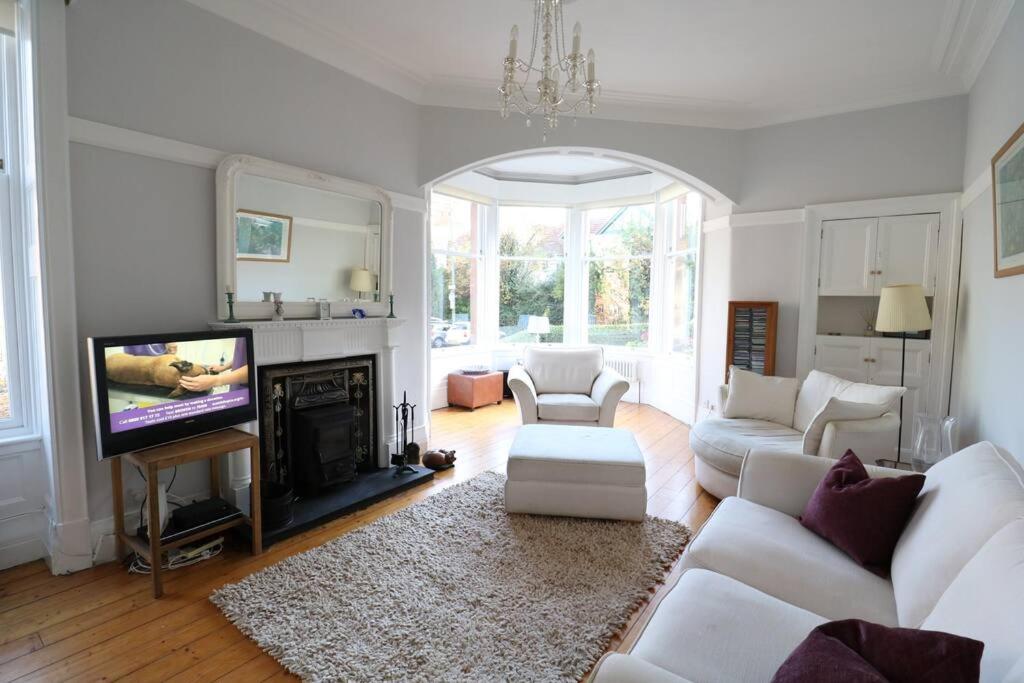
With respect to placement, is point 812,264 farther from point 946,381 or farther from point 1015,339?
point 1015,339

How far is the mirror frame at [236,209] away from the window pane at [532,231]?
3229 mm

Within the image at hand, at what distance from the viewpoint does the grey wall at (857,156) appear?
3840 millimetres

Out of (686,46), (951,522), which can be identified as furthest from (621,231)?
(951,522)

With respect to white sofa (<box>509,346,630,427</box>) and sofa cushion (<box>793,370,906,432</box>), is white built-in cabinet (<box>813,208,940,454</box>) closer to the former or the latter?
sofa cushion (<box>793,370,906,432</box>)

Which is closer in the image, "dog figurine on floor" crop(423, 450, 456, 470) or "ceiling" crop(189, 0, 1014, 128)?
"ceiling" crop(189, 0, 1014, 128)

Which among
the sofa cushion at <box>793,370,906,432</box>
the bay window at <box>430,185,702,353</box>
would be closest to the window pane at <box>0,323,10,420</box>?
the bay window at <box>430,185,702,353</box>

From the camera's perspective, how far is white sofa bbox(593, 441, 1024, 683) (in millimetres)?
1097

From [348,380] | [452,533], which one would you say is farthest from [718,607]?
[348,380]

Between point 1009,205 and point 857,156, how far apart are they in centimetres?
198

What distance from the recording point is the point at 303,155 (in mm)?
3340

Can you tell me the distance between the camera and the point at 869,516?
5.98 feet

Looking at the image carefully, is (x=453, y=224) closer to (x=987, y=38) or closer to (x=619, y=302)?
(x=619, y=302)

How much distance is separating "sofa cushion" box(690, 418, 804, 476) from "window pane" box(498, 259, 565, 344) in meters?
3.55

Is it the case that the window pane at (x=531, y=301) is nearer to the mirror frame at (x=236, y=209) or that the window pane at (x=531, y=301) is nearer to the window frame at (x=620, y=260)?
the window frame at (x=620, y=260)
